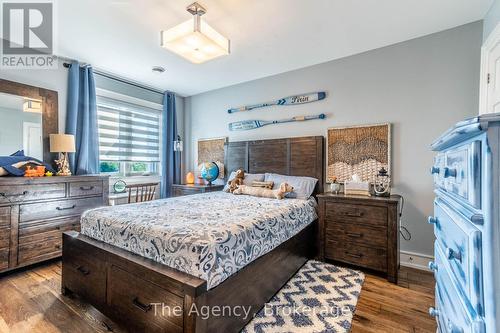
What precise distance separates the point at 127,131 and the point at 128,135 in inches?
2.7

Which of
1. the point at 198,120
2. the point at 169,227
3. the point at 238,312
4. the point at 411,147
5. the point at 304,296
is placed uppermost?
the point at 198,120

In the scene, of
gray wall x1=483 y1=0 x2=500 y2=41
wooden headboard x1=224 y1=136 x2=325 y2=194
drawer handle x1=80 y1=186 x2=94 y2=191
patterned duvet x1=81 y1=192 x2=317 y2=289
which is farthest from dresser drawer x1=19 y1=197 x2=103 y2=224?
gray wall x1=483 y1=0 x2=500 y2=41

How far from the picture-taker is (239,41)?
271cm

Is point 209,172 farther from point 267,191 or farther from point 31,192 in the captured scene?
point 31,192

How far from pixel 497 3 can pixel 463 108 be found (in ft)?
2.99

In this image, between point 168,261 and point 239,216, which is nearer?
point 168,261

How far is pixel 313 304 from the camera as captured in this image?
6.25ft

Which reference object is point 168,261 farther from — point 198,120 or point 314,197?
point 198,120

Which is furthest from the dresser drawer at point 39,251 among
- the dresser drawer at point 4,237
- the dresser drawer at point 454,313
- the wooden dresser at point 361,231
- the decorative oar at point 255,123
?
the dresser drawer at point 454,313

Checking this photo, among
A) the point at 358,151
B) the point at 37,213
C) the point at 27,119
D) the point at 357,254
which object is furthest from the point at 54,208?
the point at 358,151

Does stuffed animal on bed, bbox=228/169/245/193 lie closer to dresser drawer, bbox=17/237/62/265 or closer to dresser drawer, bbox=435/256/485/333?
dresser drawer, bbox=17/237/62/265

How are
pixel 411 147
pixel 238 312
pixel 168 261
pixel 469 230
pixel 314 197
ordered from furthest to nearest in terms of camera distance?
pixel 314 197 → pixel 411 147 → pixel 238 312 → pixel 168 261 → pixel 469 230

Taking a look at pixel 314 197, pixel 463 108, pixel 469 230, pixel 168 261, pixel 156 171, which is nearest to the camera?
pixel 469 230

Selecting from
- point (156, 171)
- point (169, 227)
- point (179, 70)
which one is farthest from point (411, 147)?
point (156, 171)
